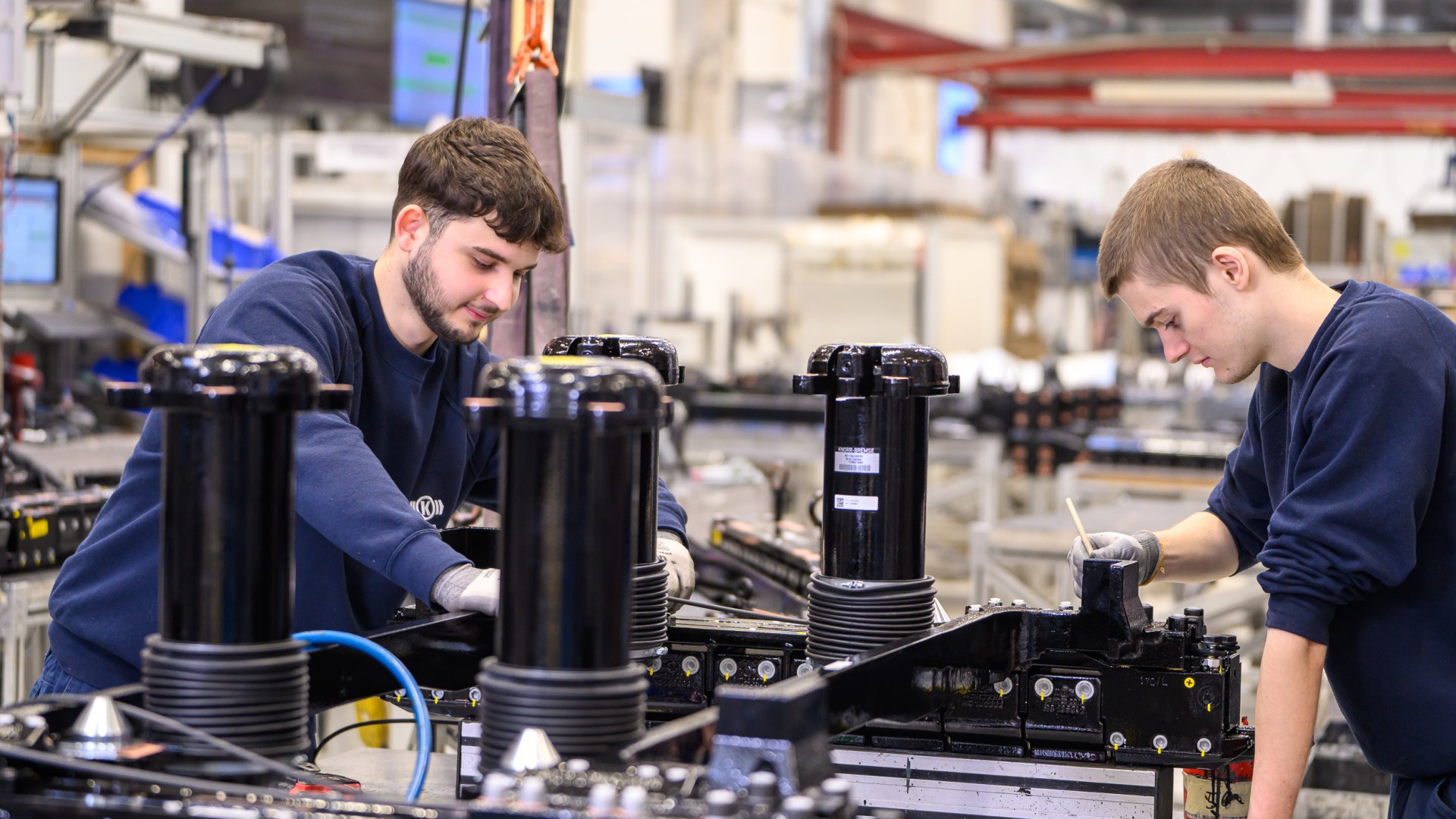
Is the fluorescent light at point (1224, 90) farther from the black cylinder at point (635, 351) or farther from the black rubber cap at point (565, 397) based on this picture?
the black rubber cap at point (565, 397)

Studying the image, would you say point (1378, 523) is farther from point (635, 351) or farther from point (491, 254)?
point (491, 254)

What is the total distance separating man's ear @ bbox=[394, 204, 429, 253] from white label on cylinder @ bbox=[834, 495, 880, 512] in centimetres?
56

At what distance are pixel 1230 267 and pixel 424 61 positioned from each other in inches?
228

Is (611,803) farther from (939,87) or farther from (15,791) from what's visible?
(939,87)

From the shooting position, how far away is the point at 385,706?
2758mm

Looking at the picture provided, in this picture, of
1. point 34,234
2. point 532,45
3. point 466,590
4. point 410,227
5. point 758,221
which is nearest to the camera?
point 466,590

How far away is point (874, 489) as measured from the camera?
1.31 metres

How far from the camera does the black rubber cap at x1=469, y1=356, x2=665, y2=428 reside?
937mm

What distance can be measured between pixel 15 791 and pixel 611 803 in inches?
15.7

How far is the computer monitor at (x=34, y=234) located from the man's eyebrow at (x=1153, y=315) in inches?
146

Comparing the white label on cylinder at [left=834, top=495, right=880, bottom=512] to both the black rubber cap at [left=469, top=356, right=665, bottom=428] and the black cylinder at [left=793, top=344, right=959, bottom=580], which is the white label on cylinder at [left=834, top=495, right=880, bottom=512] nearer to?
the black cylinder at [left=793, top=344, right=959, bottom=580]

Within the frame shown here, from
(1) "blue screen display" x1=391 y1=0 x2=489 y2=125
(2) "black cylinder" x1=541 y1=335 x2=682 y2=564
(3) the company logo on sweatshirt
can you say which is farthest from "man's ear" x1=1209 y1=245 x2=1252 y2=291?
(1) "blue screen display" x1=391 y1=0 x2=489 y2=125

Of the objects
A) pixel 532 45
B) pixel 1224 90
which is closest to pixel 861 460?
pixel 532 45

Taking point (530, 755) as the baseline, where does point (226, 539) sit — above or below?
above
